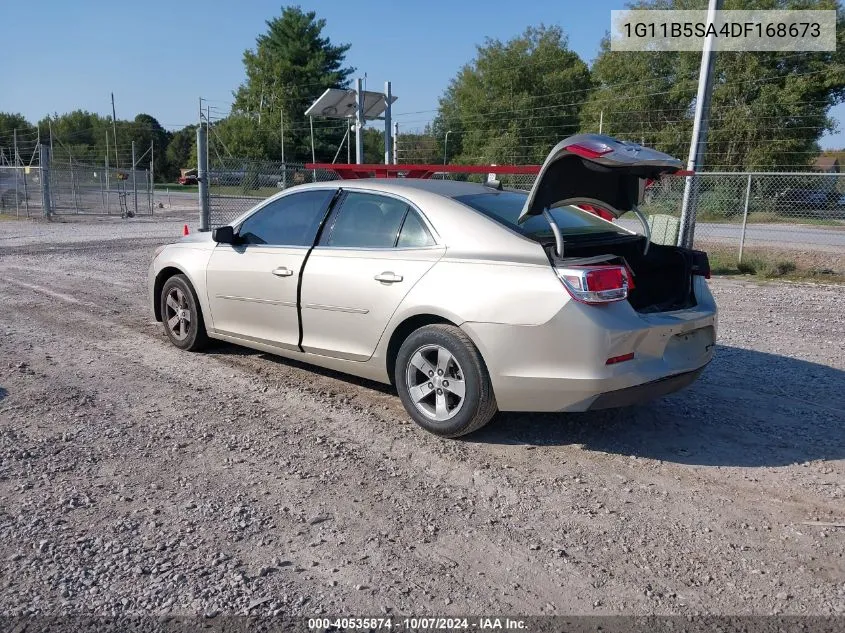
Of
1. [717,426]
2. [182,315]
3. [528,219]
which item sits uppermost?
[528,219]

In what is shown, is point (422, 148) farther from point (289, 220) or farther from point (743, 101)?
point (289, 220)

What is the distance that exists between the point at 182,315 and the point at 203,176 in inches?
222

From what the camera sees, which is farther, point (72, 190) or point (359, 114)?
point (72, 190)

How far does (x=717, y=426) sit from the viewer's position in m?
4.62

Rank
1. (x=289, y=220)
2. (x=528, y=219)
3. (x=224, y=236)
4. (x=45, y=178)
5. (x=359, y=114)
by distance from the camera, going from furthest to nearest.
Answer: (x=45, y=178)
(x=359, y=114)
(x=224, y=236)
(x=289, y=220)
(x=528, y=219)

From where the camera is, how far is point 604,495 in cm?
363

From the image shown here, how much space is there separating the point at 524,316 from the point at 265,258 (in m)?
2.36

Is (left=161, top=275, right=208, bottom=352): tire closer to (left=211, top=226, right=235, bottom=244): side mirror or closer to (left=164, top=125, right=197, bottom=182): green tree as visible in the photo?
(left=211, top=226, right=235, bottom=244): side mirror

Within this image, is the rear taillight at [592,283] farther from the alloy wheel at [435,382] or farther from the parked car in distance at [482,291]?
the alloy wheel at [435,382]

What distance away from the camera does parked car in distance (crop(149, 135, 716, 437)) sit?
385 cm

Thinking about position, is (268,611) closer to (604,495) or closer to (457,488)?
(457,488)

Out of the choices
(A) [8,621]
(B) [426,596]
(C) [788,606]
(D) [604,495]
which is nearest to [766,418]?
(D) [604,495]

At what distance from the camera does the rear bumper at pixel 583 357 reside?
3.77 metres

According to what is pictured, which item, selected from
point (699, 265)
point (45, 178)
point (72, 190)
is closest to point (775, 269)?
point (699, 265)
